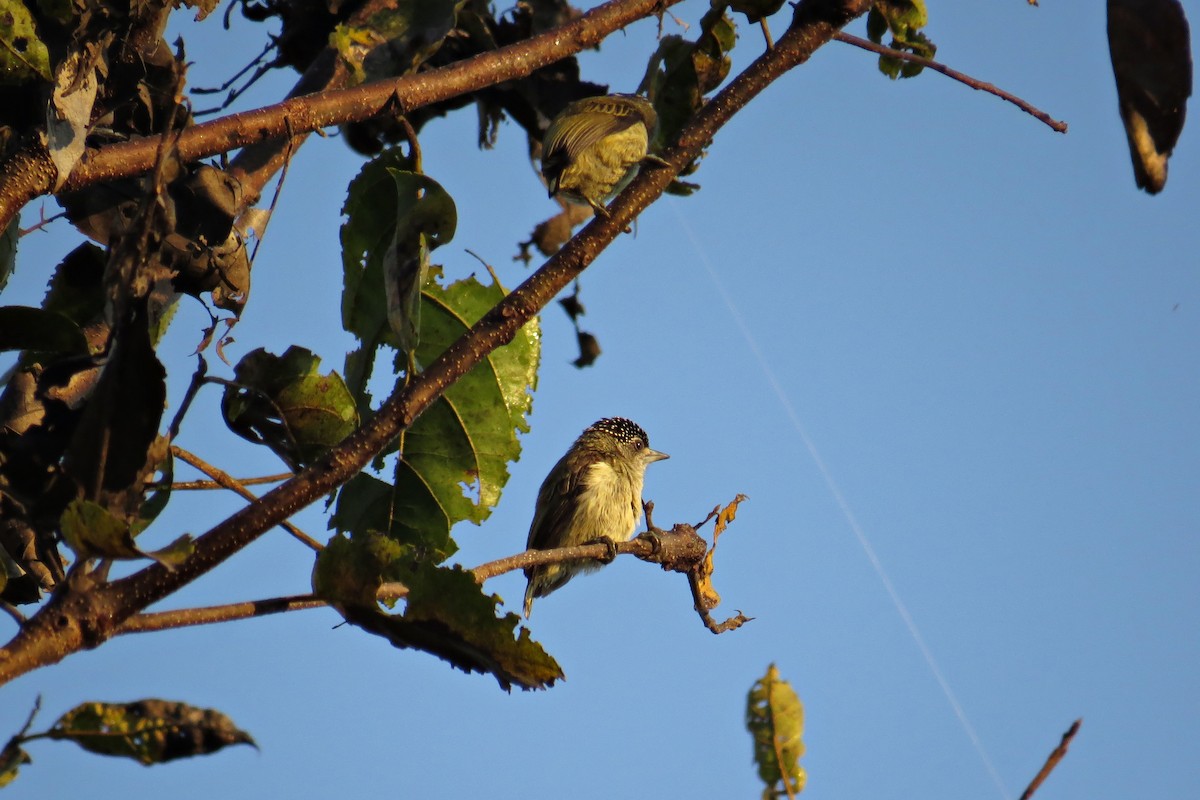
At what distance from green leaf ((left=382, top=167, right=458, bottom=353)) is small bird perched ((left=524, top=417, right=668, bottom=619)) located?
4.30 m

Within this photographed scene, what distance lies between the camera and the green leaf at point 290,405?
2498 mm

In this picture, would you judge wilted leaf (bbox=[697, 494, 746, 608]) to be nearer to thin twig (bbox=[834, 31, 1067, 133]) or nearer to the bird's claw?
the bird's claw

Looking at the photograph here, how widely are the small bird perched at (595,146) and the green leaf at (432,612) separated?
9.84 feet

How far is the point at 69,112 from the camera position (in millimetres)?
2271

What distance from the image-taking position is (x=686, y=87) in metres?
3.88

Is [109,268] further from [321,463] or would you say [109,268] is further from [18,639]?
[18,639]

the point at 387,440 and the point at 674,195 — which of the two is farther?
the point at 674,195

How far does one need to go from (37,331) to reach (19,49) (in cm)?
76

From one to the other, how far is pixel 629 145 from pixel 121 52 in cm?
262

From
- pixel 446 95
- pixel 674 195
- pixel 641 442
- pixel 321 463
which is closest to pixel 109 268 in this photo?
pixel 321 463

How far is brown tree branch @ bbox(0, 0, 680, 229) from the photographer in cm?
218

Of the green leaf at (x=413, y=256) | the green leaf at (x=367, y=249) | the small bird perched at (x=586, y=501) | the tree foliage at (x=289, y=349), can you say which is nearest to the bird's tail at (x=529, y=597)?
the small bird perched at (x=586, y=501)

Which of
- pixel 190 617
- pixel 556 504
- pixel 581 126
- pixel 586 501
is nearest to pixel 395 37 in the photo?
pixel 581 126

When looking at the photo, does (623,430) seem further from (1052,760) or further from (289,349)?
(1052,760)
